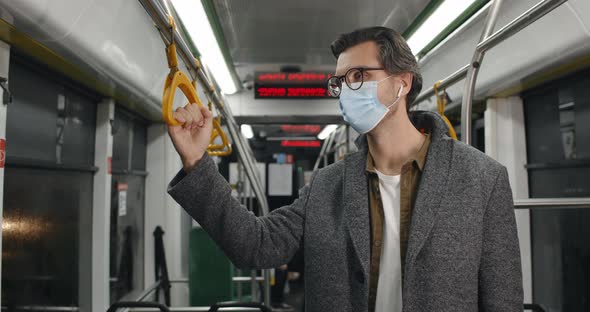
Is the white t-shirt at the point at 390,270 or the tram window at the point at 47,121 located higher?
the tram window at the point at 47,121

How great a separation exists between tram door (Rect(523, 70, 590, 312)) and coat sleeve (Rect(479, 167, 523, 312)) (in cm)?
168

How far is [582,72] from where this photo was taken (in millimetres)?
2289

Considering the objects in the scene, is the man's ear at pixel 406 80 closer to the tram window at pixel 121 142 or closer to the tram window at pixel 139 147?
the tram window at pixel 121 142

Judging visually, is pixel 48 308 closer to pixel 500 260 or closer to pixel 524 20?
pixel 500 260

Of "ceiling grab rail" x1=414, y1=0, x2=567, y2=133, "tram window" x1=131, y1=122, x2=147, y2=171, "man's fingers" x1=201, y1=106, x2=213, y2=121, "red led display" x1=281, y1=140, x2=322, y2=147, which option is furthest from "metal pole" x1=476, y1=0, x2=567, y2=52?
"red led display" x1=281, y1=140, x2=322, y2=147

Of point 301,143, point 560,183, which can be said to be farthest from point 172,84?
point 301,143

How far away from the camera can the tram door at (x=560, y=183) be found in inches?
94.3

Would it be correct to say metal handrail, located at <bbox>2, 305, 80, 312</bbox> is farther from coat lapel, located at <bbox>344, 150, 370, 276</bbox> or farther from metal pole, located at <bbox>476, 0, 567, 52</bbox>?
metal pole, located at <bbox>476, 0, 567, 52</bbox>

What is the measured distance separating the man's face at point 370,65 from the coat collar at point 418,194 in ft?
0.55

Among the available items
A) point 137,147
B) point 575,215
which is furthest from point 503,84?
point 137,147

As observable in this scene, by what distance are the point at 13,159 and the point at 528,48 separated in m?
2.69

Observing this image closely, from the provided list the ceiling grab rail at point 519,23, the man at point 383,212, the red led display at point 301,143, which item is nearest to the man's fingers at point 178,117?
the man at point 383,212

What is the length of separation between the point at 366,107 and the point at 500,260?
0.60m

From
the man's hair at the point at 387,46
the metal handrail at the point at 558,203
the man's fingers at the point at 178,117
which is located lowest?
the metal handrail at the point at 558,203
